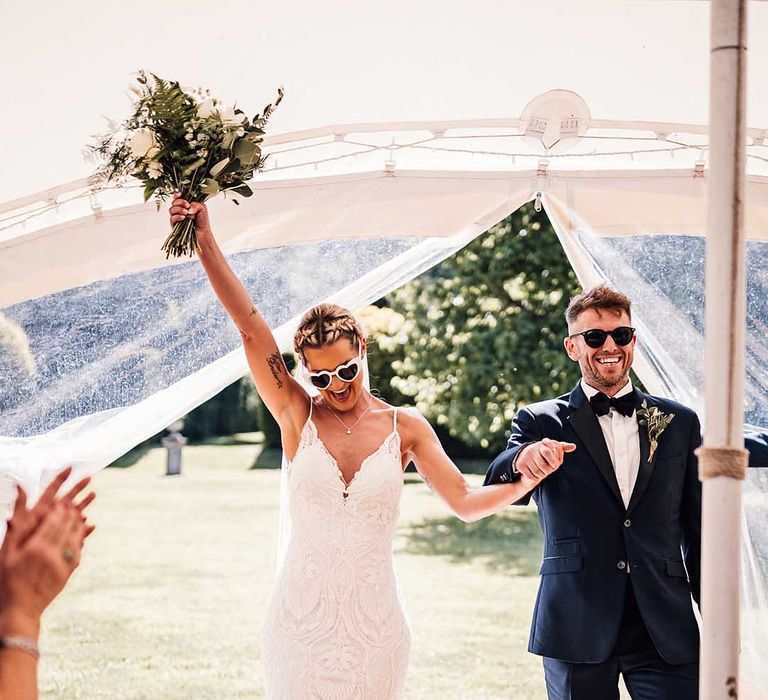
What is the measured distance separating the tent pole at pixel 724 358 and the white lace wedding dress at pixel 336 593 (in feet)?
4.94

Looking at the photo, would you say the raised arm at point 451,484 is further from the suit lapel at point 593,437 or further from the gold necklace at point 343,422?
the suit lapel at point 593,437

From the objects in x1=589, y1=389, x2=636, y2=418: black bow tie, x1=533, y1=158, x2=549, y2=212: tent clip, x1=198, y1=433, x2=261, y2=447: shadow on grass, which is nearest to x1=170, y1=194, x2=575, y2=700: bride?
x1=589, y1=389, x2=636, y2=418: black bow tie

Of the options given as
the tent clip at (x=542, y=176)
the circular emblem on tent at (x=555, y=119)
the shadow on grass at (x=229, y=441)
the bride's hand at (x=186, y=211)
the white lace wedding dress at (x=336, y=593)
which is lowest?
the white lace wedding dress at (x=336, y=593)

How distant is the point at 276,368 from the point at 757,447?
159cm

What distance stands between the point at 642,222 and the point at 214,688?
6.39m

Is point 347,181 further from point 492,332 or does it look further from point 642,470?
point 492,332

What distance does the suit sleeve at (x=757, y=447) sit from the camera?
367 centimetres

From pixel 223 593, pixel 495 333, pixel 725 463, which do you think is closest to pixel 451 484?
pixel 725 463

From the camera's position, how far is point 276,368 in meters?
3.69

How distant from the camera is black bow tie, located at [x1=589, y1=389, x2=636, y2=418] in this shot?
3.67 m

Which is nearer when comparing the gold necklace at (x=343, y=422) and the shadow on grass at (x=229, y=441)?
the gold necklace at (x=343, y=422)

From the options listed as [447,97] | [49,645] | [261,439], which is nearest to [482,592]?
[49,645]

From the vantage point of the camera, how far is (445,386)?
12.2 meters

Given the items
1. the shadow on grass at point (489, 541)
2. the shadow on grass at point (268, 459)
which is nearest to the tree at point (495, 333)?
the shadow on grass at point (489, 541)
